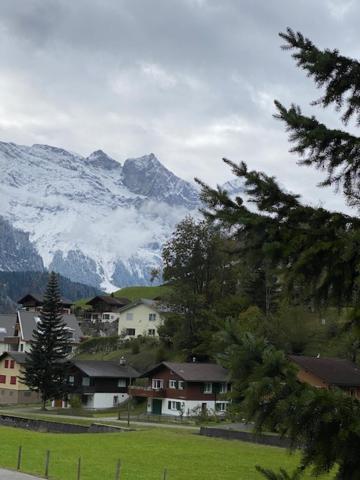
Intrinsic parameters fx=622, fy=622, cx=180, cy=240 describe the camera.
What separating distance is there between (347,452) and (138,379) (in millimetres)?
69544

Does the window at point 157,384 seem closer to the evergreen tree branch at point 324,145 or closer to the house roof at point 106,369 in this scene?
the house roof at point 106,369

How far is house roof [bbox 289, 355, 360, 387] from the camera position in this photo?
55656 mm

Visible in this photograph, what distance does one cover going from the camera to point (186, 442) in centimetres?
4497

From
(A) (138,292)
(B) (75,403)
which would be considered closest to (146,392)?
(B) (75,403)

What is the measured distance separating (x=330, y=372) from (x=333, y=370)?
942 millimetres

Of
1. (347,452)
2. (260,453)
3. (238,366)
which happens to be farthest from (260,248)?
(260,453)

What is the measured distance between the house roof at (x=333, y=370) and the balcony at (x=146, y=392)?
17.5m

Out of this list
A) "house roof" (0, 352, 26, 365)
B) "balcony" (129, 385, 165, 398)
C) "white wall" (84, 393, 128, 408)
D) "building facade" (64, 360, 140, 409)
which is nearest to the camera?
"balcony" (129, 385, 165, 398)

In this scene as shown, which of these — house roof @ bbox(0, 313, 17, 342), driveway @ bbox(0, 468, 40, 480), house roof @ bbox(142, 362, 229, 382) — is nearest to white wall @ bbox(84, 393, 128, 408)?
house roof @ bbox(142, 362, 229, 382)

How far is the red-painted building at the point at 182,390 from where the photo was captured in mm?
68375

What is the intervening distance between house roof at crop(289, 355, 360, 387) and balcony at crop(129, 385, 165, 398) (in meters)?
17.5

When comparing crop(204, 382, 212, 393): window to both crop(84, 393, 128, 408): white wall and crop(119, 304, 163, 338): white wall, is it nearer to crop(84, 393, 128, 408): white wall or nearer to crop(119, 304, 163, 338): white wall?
crop(84, 393, 128, 408): white wall

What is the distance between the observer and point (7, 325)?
4284 inches

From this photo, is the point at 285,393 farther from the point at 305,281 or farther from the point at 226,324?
the point at 305,281
